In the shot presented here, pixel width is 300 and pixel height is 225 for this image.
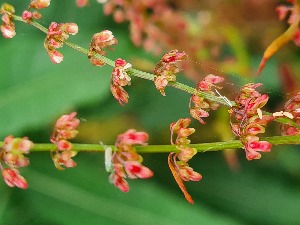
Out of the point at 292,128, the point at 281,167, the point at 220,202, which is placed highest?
the point at 281,167

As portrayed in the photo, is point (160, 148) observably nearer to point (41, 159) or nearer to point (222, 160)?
point (41, 159)

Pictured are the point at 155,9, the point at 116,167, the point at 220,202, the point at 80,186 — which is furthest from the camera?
the point at 220,202

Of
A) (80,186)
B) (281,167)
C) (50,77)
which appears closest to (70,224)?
(80,186)

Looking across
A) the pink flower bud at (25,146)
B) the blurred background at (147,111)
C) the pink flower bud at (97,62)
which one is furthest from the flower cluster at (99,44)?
the blurred background at (147,111)

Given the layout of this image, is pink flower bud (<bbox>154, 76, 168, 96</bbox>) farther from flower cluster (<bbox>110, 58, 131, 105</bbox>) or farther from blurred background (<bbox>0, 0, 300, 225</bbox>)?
blurred background (<bbox>0, 0, 300, 225</bbox>)

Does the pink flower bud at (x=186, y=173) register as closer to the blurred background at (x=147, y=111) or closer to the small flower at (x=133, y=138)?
the small flower at (x=133, y=138)

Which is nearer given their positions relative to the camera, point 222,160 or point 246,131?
point 246,131

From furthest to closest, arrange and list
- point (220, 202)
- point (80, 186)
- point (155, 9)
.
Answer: point (220, 202) < point (80, 186) < point (155, 9)

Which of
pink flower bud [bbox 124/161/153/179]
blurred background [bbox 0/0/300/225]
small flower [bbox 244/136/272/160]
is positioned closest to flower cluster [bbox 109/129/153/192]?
pink flower bud [bbox 124/161/153/179]
